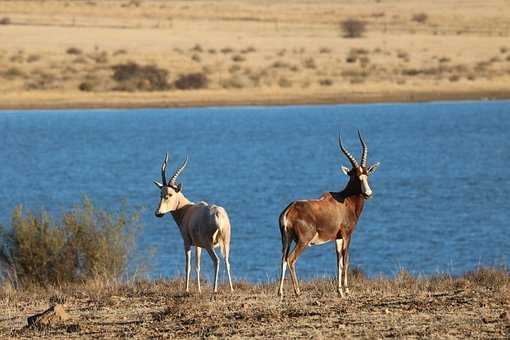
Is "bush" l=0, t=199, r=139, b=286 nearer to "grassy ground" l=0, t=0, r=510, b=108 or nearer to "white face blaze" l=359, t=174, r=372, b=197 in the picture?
"white face blaze" l=359, t=174, r=372, b=197

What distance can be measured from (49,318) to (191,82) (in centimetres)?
4981

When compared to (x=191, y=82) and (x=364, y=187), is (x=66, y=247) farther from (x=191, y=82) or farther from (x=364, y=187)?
(x=191, y=82)

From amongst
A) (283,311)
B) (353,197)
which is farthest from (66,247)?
(283,311)

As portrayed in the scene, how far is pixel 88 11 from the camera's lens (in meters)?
110

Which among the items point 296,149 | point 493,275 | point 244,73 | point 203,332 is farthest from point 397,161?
point 203,332

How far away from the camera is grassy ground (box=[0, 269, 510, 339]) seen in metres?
12.0

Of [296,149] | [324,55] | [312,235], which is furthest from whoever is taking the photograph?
[324,55]

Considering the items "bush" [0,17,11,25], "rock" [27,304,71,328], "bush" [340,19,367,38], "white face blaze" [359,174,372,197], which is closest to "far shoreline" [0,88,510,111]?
"bush" [340,19,367,38]

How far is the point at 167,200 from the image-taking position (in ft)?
53.4

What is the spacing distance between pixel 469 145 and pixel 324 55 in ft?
89.5

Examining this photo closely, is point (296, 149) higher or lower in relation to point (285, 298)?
lower

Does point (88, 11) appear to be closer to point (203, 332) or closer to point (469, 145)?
point (469, 145)

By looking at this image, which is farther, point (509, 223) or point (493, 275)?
point (509, 223)

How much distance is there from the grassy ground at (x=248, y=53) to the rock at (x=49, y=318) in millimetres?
44693
